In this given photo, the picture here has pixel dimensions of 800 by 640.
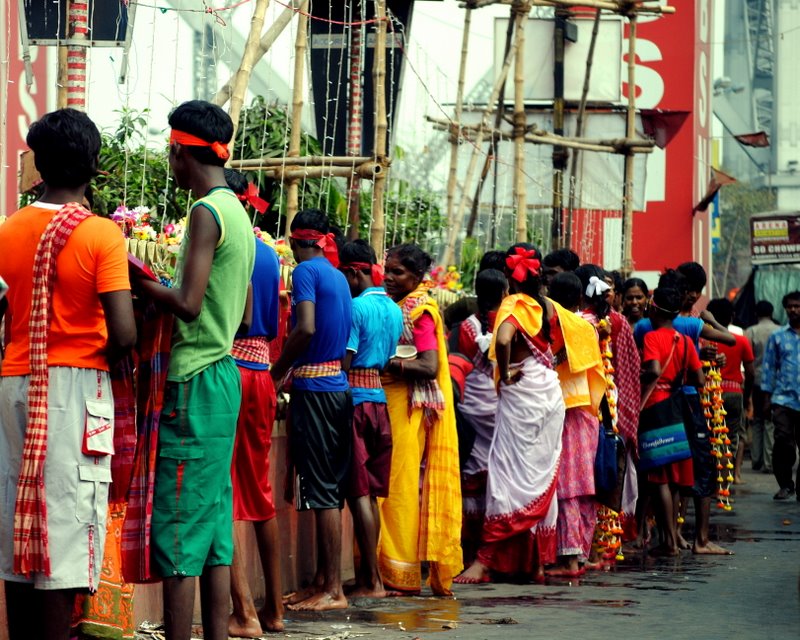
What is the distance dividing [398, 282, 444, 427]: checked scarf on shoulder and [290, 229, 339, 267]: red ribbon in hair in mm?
979

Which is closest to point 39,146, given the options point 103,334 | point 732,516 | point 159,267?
point 103,334

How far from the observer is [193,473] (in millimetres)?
5207

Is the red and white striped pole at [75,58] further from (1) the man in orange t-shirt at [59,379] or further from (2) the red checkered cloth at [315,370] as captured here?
(1) the man in orange t-shirt at [59,379]

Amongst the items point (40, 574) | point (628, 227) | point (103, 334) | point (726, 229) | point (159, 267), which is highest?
point (726, 229)

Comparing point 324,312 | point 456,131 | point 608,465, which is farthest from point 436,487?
point 456,131

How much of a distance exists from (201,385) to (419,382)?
139 inches

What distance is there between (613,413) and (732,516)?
4125 millimetres

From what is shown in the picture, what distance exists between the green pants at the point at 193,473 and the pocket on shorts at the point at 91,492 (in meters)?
0.42

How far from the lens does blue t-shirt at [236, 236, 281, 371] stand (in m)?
6.62

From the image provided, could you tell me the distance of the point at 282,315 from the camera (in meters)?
8.23

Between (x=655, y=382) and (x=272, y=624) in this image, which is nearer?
(x=272, y=624)

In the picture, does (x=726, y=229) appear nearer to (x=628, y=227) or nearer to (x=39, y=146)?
(x=628, y=227)

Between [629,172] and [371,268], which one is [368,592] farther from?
[629,172]

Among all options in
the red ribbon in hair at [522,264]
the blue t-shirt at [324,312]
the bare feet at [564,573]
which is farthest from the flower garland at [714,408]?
the blue t-shirt at [324,312]
